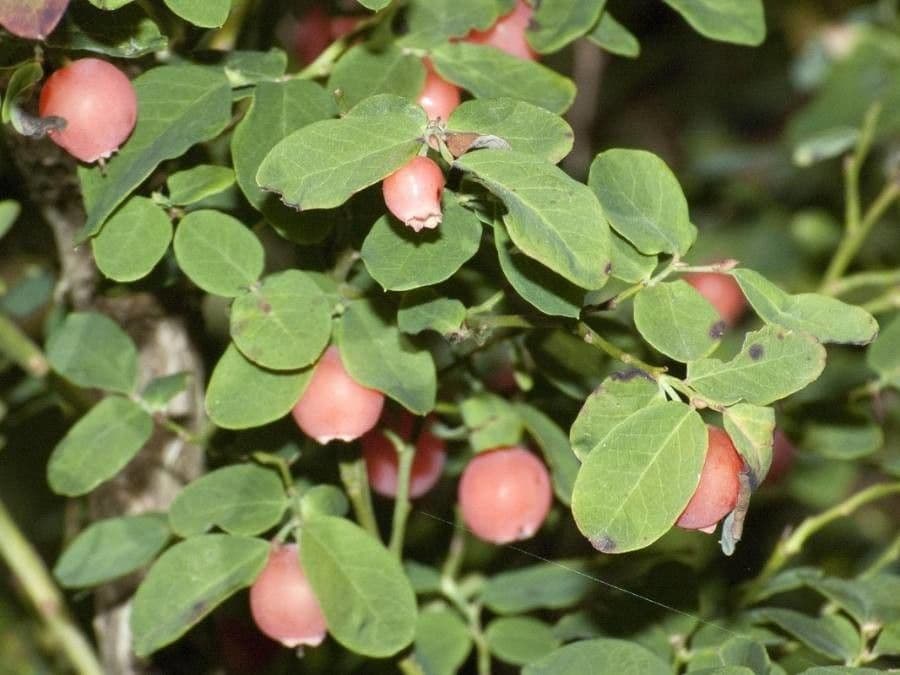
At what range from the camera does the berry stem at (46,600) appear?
1274 mm

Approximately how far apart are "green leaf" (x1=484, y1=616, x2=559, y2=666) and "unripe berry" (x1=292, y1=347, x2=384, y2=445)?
11.3 inches

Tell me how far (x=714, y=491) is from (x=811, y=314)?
5.4 inches

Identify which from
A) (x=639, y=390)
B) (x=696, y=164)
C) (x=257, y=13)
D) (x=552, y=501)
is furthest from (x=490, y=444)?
(x=696, y=164)

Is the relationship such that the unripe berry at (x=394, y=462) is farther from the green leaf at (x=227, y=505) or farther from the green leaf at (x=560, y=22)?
the green leaf at (x=560, y=22)

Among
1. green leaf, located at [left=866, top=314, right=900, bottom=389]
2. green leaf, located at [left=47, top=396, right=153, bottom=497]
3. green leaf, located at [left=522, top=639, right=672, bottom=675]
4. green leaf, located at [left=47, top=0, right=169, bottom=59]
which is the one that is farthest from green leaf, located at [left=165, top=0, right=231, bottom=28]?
green leaf, located at [left=866, top=314, right=900, bottom=389]

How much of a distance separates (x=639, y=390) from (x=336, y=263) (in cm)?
26

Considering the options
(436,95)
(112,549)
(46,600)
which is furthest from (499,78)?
(46,600)

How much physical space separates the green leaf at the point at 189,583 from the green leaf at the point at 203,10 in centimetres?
37

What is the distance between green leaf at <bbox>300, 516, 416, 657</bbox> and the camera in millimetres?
868

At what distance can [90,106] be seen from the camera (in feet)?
2.69

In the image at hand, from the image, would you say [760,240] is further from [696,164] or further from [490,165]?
[490,165]

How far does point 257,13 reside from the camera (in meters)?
1.08

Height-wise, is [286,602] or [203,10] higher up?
[203,10]

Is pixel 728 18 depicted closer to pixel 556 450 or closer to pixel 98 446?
pixel 556 450
